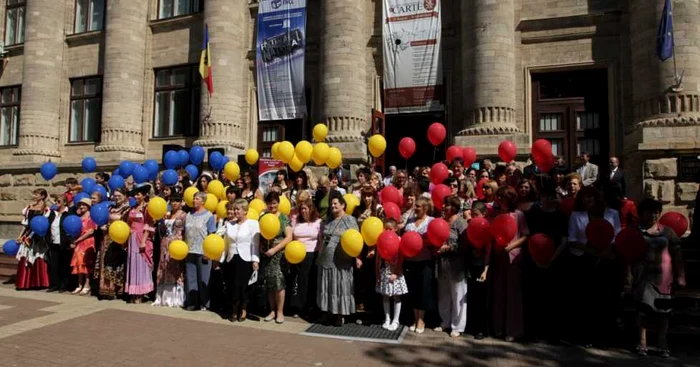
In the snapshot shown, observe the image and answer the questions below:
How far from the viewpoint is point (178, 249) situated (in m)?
7.18

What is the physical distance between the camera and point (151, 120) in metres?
18.1

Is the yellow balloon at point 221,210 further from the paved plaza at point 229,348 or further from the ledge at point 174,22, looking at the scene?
the ledge at point 174,22

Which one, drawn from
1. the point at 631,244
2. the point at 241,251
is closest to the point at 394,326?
the point at 241,251

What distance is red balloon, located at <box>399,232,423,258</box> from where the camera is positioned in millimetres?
5914

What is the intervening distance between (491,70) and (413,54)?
8.37 ft

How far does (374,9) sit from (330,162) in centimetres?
827

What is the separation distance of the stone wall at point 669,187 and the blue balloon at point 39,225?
12.2 meters

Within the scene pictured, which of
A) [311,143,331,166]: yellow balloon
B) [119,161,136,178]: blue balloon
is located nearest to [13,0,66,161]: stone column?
[119,161,136,178]: blue balloon

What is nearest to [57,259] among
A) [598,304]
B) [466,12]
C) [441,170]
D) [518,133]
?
[441,170]

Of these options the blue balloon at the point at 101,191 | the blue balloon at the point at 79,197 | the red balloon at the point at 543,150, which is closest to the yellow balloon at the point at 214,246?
the blue balloon at the point at 101,191

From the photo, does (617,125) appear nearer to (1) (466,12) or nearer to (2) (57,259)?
(1) (466,12)

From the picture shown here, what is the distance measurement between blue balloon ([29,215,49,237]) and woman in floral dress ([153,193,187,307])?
2.75 meters

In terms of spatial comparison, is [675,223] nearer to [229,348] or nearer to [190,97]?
[229,348]

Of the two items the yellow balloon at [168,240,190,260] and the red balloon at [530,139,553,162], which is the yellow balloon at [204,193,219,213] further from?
the red balloon at [530,139,553,162]
